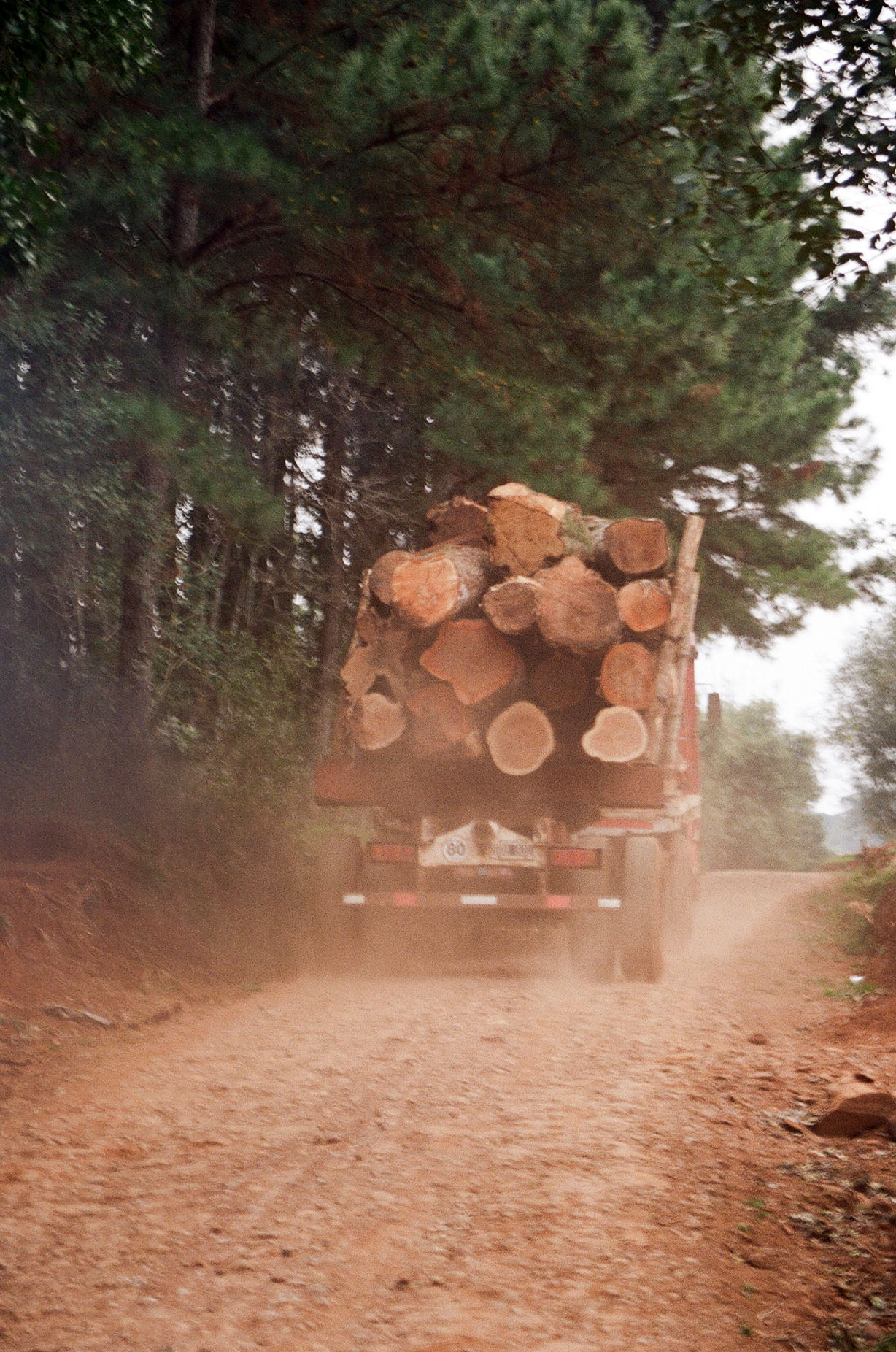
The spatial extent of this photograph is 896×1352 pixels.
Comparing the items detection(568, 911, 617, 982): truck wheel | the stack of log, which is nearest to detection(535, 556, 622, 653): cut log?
the stack of log

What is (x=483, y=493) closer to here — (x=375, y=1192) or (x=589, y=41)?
(x=589, y=41)

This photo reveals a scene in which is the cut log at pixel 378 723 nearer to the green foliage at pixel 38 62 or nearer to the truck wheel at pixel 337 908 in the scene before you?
the truck wheel at pixel 337 908

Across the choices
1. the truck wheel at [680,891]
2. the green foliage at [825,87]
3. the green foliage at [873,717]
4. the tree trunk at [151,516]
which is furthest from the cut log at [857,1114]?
the green foliage at [873,717]

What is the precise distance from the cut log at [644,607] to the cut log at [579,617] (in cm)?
11

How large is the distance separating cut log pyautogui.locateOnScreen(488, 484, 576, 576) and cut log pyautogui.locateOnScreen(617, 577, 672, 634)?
638 mm

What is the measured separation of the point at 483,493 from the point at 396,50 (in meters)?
6.35

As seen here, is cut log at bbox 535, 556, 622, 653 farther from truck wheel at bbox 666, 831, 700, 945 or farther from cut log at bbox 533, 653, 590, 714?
truck wheel at bbox 666, 831, 700, 945

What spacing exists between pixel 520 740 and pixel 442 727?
60cm

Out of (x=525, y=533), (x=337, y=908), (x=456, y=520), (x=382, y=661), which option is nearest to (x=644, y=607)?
(x=525, y=533)

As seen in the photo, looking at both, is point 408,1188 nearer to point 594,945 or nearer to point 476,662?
point 476,662

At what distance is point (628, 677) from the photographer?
905cm

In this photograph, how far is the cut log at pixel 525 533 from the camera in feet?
30.7

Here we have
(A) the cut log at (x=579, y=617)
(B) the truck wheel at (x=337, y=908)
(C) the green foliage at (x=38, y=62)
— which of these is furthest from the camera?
(B) the truck wheel at (x=337, y=908)

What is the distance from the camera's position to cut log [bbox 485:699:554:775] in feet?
30.3
